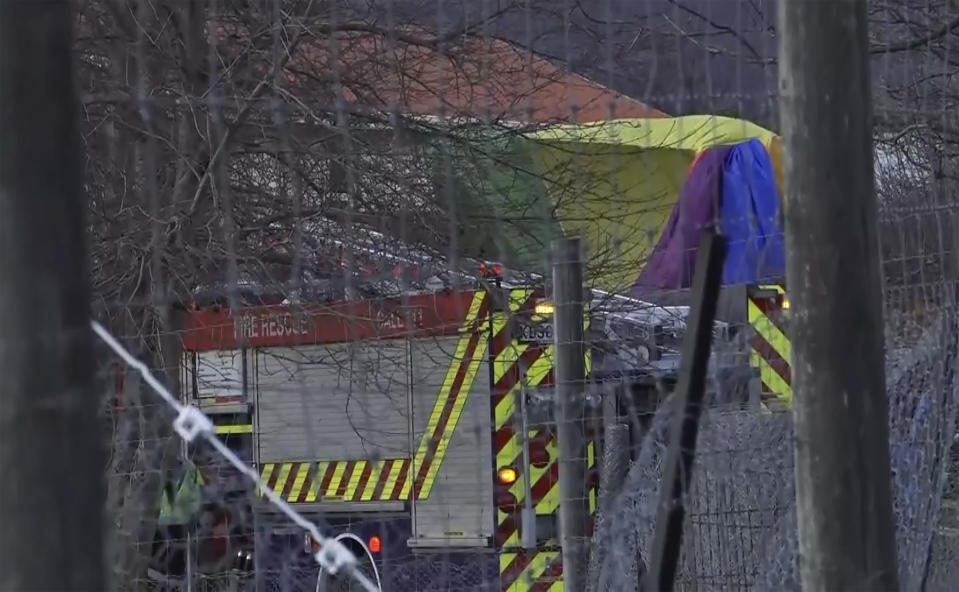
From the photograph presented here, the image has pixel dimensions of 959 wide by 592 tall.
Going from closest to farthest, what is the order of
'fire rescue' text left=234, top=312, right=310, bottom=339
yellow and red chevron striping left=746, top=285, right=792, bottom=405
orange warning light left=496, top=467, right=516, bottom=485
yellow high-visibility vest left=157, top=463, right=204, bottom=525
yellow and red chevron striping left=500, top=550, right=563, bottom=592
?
yellow and red chevron striping left=746, top=285, right=792, bottom=405 → yellow high-visibility vest left=157, top=463, right=204, bottom=525 → yellow and red chevron striping left=500, top=550, right=563, bottom=592 → 'fire rescue' text left=234, top=312, right=310, bottom=339 → orange warning light left=496, top=467, right=516, bottom=485

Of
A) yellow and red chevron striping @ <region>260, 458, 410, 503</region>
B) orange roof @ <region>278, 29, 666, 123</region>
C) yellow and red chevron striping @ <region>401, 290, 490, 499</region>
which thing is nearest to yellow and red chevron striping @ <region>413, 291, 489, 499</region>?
yellow and red chevron striping @ <region>401, 290, 490, 499</region>

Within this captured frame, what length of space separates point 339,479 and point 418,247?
2.00 meters

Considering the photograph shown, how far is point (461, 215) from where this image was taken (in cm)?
809

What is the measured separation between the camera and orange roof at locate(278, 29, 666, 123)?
795 centimetres

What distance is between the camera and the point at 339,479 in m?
9.20

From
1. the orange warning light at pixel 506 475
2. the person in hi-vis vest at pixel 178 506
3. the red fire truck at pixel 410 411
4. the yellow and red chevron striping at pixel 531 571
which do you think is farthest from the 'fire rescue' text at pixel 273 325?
the yellow and red chevron striping at pixel 531 571

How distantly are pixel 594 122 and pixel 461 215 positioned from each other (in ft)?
2.99

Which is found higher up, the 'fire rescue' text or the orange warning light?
the 'fire rescue' text

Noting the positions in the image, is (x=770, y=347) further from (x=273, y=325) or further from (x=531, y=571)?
(x=273, y=325)

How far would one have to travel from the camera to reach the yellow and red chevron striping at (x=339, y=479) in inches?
353

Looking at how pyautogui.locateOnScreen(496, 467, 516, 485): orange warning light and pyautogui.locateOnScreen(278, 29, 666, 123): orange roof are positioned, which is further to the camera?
pyautogui.locateOnScreen(496, 467, 516, 485): orange warning light

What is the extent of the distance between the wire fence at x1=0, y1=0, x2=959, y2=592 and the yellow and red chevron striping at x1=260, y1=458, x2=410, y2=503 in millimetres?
21

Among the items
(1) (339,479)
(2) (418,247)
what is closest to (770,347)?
(2) (418,247)

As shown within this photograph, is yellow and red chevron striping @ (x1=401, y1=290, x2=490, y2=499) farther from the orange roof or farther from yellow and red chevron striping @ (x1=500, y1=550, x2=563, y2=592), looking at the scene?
the orange roof
